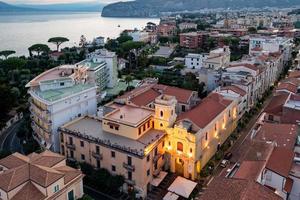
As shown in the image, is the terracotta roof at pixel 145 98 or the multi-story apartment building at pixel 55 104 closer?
the multi-story apartment building at pixel 55 104

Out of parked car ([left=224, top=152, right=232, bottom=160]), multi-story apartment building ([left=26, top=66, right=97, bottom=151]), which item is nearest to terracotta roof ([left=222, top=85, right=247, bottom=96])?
parked car ([left=224, top=152, right=232, bottom=160])

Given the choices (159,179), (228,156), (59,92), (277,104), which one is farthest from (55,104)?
(277,104)

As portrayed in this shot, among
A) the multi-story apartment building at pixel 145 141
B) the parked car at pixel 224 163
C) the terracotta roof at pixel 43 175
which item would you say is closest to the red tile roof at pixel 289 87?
the multi-story apartment building at pixel 145 141

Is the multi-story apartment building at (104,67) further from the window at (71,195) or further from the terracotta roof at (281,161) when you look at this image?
the terracotta roof at (281,161)

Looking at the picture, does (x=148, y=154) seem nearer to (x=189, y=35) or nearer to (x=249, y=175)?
(x=249, y=175)

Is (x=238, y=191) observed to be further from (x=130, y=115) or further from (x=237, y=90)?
(x=237, y=90)

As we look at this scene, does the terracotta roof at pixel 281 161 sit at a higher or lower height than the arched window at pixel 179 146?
higher
